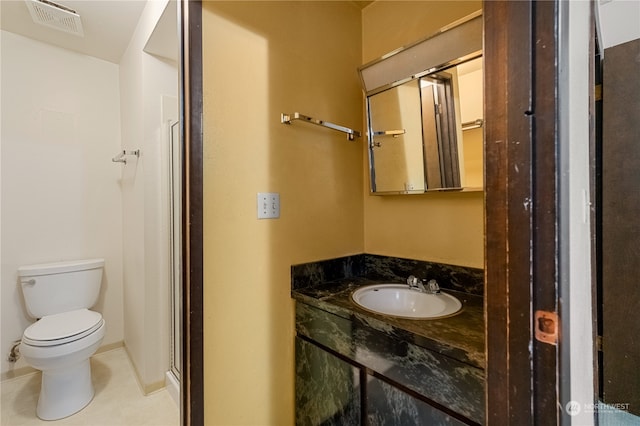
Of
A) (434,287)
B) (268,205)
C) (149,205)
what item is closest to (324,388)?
(434,287)

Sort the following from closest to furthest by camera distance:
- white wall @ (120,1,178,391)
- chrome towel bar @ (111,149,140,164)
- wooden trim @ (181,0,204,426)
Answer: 1. wooden trim @ (181,0,204,426)
2. white wall @ (120,1,178,391)
3. chrome towel bar @ (111,149,140,164)

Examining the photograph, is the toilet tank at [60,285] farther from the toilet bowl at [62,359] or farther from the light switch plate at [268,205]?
the light switch plate at [268,205]

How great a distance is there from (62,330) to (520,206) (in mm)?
2238

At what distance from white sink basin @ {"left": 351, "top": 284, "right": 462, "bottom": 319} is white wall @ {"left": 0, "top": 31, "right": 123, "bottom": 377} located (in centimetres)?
193

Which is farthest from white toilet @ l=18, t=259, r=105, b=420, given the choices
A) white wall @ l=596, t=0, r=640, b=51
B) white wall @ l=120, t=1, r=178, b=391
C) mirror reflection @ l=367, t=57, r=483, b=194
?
white wall @ l=596, t=0, r=640, b=51

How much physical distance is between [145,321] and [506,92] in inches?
81.5

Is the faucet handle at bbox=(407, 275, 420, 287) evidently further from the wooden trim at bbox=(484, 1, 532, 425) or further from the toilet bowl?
the toilet bowl

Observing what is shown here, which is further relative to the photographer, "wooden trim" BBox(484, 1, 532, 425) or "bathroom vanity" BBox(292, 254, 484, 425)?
"bathroom vanity" BBox(292, 254, 484, 425)

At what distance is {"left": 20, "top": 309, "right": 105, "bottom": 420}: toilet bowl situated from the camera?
59.1 inches

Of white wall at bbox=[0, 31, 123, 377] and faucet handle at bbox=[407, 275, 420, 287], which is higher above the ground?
white wall at bbox=[0, 31, 123, 377]

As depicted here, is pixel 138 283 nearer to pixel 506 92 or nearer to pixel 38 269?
pixel 38 269

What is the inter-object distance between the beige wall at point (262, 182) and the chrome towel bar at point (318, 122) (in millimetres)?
31

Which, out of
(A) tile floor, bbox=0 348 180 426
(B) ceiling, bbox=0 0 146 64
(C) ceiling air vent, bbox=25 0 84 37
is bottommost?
(A) tile floor, bbox=0 348 180 426

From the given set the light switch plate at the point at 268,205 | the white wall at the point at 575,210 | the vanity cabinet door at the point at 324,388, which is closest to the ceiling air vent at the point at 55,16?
the light switch plate at the point at 268,205
